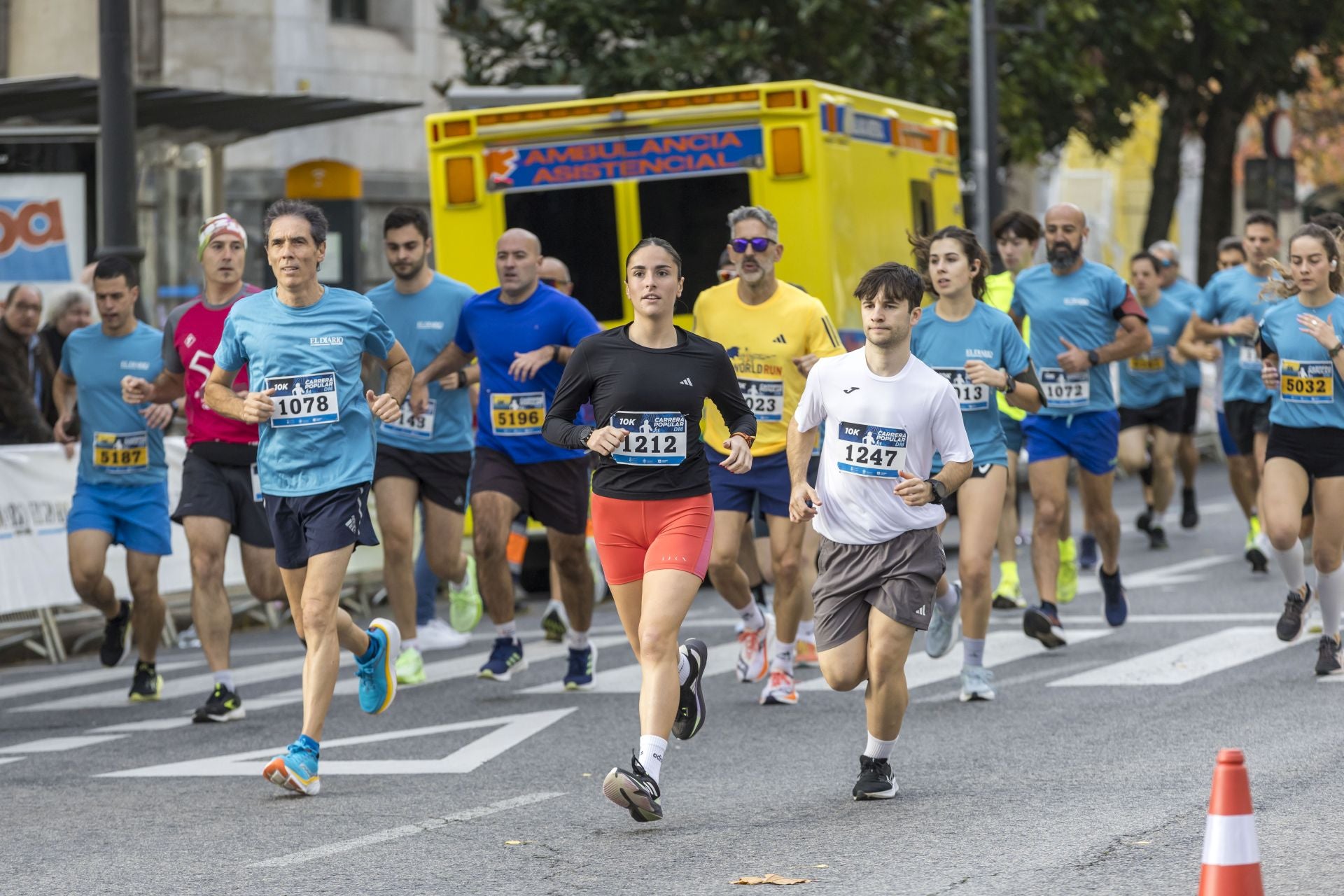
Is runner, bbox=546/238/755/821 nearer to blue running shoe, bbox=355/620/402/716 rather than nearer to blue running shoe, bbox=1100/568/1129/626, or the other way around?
blue running shoe, bbox=355/620/402/716

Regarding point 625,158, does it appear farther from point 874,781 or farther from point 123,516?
point 874,781

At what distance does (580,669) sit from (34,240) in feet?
23.8

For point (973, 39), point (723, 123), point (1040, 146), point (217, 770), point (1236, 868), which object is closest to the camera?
point (1236, 868)

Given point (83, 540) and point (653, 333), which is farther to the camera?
point (83, 540)

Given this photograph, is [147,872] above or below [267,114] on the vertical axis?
below

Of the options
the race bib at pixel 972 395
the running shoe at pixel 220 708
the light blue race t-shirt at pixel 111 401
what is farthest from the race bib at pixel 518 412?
→ the race bib at pixel 972 395

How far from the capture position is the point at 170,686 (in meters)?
11.2

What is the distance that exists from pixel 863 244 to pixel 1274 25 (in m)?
16.0

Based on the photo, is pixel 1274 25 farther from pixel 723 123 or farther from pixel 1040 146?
pixel 723 123

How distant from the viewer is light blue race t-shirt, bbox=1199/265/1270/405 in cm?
Answer: 1381

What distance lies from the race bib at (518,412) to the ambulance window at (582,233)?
313cm

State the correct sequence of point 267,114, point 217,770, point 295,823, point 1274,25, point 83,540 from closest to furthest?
point 295,823, point 217,770, point 83,540, point 267,114, point 1274,25

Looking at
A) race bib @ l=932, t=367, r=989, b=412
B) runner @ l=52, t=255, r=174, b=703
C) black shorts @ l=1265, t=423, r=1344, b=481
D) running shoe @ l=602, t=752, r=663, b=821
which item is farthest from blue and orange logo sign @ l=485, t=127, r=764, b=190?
running shoe @ l=602, t=752, r=663, b=821

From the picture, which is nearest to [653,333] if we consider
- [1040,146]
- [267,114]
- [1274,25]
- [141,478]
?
[141,478]
